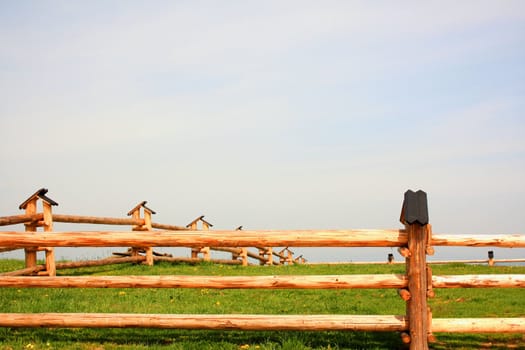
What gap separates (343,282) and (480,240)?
1.88 m

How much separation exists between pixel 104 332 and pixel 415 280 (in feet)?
14.4

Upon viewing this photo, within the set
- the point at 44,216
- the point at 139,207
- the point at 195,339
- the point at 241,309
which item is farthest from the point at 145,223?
the point at 195,339

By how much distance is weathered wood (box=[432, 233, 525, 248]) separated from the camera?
6.76 m

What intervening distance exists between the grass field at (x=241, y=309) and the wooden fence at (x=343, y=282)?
0.89 feet

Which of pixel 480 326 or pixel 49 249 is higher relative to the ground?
pixel 49 249

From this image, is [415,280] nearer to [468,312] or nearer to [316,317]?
[316,317]

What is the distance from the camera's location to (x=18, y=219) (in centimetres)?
1313

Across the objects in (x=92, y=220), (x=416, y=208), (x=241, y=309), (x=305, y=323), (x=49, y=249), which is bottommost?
(x=241, y=309)

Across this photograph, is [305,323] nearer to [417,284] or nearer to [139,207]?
[417,284]

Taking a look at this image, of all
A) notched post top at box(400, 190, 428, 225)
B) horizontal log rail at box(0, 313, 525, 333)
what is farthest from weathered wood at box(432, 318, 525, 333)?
notched post top at box(400, 190, 428, 225)

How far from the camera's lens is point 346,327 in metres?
6.60

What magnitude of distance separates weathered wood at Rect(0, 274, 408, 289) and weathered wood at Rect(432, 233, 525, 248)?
2.34ft

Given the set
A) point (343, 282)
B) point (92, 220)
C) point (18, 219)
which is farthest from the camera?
point (92, 220)

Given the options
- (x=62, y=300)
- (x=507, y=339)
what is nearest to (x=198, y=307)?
(x=62, y=300)
